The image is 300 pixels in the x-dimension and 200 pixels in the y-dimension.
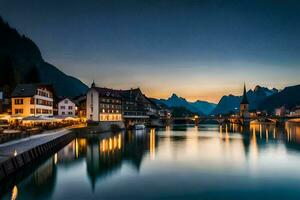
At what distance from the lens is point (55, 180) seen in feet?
111

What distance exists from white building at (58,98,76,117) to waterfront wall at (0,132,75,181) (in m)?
48.4

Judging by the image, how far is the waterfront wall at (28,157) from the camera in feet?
99.9

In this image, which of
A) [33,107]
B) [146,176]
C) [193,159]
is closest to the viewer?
[146,176]

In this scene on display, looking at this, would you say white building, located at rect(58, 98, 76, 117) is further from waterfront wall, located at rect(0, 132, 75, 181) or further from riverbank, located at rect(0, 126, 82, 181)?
riverbank, located at rect(0, 126, 82, 181)

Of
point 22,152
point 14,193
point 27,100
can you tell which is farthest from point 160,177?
point 27,100

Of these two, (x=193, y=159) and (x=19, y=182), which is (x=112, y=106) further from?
(x=19, y=182)

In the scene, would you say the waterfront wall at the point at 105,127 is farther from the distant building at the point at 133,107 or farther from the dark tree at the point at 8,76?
the dark tree at the point at 8,76

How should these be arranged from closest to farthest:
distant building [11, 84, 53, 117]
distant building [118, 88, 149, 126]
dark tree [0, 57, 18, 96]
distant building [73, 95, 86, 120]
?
distant building [11, 84, 53, 117]
dark tree [0, 57, 18, 96]
distant building [73, 95, 86, 120]
distant building [118, 88, 149, 126]

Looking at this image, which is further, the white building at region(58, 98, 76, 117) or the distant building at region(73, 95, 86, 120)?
the distant building at region(73, 95, 86, 120)

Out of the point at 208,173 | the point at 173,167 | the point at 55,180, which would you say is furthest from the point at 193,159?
the point at 55,180

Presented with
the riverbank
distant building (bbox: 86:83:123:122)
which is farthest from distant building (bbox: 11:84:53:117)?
distant building (bbox: 86:83:123:122)

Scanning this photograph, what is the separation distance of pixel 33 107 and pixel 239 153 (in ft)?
156

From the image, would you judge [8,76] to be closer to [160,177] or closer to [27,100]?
[27,100]

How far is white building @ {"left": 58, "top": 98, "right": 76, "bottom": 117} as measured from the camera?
357 ft
